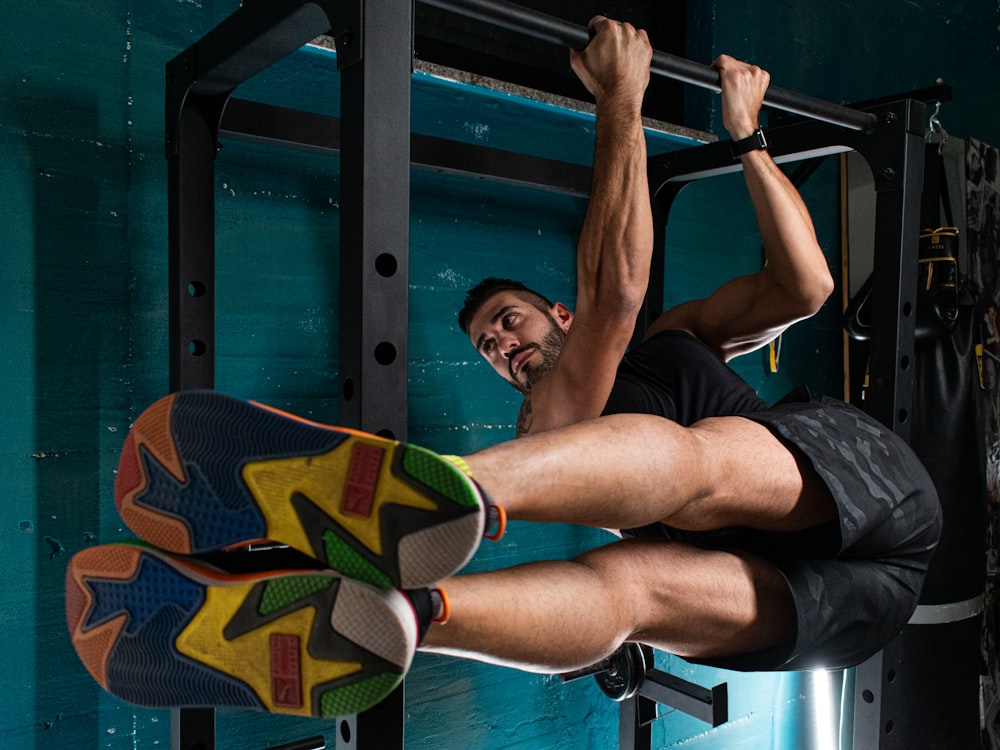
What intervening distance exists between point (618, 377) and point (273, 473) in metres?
1.05

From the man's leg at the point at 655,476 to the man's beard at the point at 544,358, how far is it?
0.67 meters

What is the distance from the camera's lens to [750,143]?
1.71 m

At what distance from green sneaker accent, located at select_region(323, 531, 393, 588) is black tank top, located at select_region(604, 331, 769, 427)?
88 centimetres

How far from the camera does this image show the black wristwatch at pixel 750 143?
5.58ft

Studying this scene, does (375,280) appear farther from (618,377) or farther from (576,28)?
(618,377)

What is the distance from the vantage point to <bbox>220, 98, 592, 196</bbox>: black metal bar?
1.51 m

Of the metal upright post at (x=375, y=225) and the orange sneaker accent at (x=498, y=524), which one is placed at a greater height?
the metal upright post at (x=375, y=225)

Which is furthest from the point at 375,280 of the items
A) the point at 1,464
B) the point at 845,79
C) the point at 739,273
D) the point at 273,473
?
the point at 845,79

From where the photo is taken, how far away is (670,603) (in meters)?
1.22

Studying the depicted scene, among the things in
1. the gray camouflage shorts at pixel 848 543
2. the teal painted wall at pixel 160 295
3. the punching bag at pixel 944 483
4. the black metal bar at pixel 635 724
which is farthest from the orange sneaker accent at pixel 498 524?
the punching bag at pixel 944 483

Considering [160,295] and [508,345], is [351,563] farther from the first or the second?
[508,345]

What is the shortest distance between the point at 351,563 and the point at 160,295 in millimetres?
943

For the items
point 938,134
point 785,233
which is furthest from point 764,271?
point 938,134

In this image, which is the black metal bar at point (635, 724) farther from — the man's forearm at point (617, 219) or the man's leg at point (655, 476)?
the man's forearm at point (617, 219)
